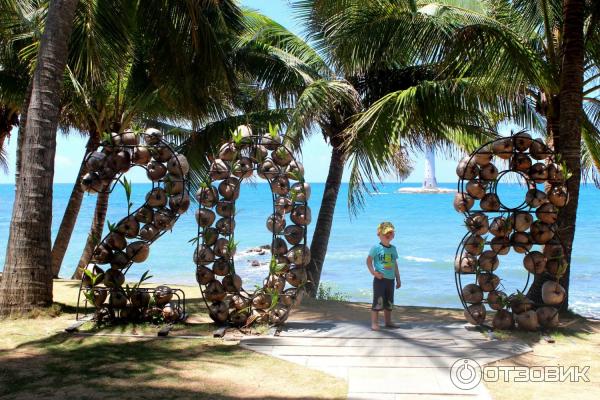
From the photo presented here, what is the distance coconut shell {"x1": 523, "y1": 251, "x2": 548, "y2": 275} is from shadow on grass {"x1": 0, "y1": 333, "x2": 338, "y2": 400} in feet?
12.5

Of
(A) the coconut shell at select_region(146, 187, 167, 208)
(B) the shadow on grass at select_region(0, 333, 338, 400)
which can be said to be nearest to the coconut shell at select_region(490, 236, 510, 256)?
(B) the shadow on grass at select_region(0, 333, 338, 400)

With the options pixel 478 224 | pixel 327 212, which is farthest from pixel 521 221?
pixel 327 212

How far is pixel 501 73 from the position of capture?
8.99 metres

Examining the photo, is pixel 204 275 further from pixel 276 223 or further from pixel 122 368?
pixel 122 368

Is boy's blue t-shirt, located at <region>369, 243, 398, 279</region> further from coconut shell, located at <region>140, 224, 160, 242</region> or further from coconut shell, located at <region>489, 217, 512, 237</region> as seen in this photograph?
coconut shell, located at <region>140, 224, 160, 242</region>

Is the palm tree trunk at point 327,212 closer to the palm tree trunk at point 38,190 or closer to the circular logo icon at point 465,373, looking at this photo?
the palm tree trunk at point 38,190

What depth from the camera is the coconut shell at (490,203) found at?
782 centimetres

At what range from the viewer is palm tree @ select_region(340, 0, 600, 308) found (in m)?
8.57

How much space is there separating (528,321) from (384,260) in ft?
6.23

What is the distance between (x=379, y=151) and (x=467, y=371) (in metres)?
4.29

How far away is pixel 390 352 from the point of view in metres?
6.61

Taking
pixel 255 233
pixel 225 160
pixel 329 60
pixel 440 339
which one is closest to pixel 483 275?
pixel 440 339

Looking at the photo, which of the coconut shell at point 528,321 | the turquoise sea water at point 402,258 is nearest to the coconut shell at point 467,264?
the coconut shell at point 528,321

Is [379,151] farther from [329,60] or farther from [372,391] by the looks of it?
[372,391]
